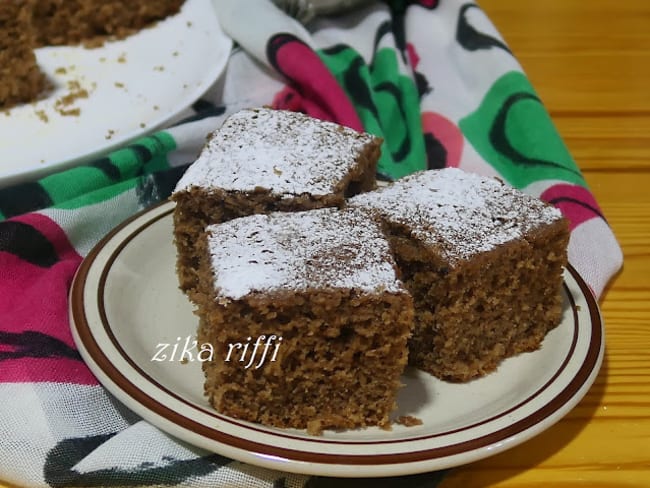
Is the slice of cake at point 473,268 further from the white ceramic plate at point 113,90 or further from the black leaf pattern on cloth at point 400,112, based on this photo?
the white ceramic plate at point 113,90

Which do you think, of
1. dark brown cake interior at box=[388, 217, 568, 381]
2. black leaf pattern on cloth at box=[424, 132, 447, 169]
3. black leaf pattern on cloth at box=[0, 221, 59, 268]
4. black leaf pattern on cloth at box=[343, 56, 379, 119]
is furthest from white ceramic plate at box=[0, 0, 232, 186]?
dark brown cake interior at box=[388, 217, 568, 381]

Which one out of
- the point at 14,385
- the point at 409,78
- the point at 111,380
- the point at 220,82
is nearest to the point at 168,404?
the point at 111,380

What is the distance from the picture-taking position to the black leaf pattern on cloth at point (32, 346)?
127 cm

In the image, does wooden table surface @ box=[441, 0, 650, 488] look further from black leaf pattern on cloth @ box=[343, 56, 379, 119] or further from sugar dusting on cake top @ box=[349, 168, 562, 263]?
black leaf pattern on cloth @ box=[343, 56, 379, 119]

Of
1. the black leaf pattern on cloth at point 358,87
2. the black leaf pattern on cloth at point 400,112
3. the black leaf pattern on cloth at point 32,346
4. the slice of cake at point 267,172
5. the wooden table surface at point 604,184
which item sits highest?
the slice of cake at point 267,172

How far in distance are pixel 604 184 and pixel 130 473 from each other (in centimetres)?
136

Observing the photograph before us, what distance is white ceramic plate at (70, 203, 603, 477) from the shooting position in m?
1.05

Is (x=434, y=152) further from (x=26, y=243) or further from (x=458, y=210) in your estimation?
(x=26, y=243)

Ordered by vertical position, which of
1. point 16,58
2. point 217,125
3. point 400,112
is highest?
point 16,58

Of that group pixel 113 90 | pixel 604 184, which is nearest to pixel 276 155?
pixel 113 90

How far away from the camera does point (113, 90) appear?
6.72 ft

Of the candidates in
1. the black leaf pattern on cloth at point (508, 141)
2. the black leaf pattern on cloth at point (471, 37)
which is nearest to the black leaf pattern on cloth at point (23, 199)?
the black leaf pattern on cloth at point (508, 141)

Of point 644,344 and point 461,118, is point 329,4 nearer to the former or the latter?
point 461,118

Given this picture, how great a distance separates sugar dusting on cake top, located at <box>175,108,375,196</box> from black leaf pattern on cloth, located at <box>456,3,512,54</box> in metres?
0.85
